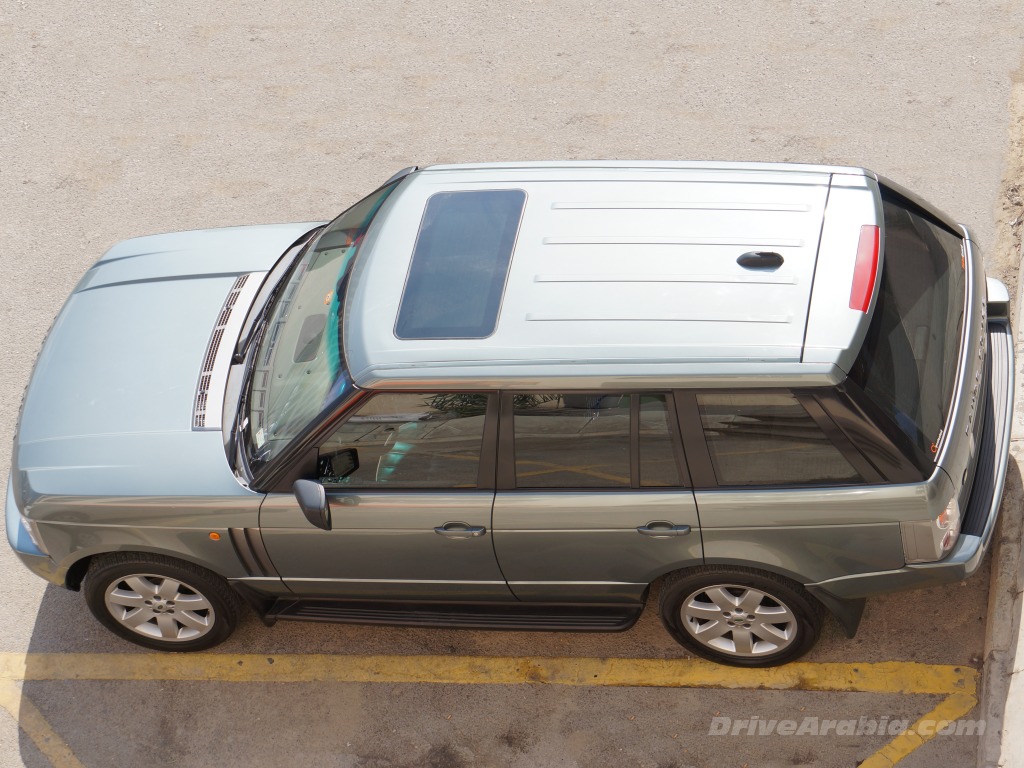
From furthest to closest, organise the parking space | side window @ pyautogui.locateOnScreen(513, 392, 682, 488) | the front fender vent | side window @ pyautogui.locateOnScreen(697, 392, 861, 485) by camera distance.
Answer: the front fender vent, the parking space, side window @ pyautogui.locateOnScreen(513, 392, 682, 488), side window @ pyautogui.locateOnScreen(697, 392, 861, 485)

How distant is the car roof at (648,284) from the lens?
449cm

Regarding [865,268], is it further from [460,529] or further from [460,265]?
[460,529]

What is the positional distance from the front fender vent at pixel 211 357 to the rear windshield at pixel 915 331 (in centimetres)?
291

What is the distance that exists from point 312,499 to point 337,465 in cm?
20

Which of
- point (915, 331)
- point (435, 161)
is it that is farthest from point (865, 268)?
point (435, 161)

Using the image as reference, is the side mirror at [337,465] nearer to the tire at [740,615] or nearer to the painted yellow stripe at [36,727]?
the tire at [740,615]

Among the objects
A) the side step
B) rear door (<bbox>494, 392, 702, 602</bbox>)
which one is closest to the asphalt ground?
the side step

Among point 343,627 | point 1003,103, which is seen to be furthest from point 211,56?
point 1003,103

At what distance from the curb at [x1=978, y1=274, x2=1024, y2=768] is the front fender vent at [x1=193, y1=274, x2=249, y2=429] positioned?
3.69 m

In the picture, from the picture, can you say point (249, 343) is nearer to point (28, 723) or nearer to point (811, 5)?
point (28, 723)

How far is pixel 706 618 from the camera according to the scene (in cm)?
517

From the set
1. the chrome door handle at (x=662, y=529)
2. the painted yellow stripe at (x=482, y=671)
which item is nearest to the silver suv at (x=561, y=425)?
the chrome door handle at (x=662, y=529)

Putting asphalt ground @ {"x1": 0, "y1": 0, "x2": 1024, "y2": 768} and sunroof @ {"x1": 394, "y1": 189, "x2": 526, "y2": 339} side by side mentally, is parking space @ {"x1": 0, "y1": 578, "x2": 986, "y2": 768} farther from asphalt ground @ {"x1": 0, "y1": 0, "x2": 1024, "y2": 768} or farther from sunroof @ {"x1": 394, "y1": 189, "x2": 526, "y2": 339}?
sunroof @ {"x1": 394, "y1": 189, "x2": 526, "y2": 339}

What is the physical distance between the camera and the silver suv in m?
4.55
